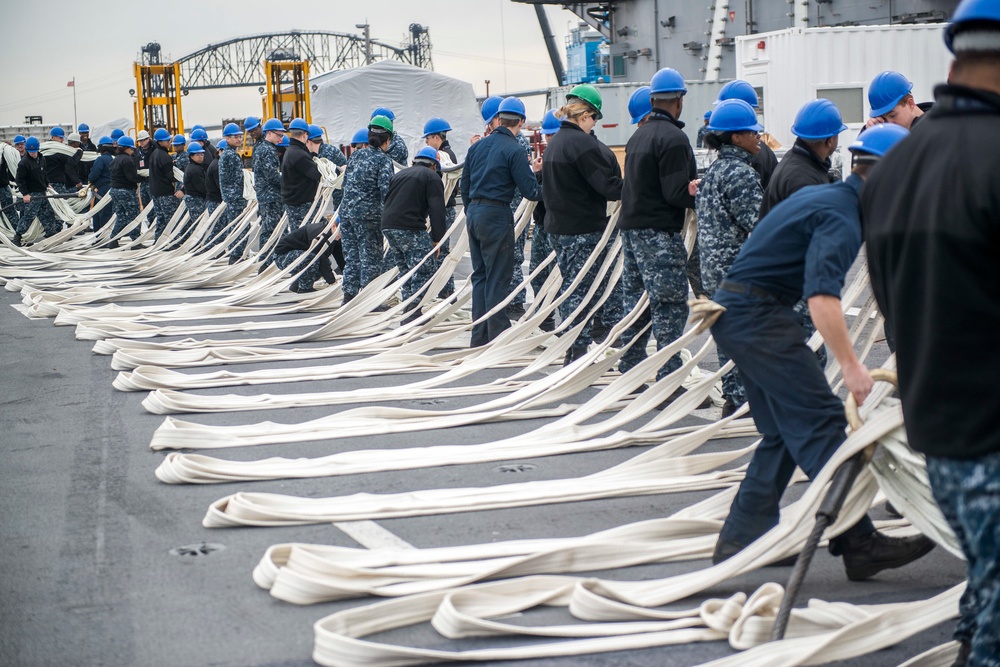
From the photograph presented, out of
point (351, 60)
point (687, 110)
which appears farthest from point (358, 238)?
point (351, 60)

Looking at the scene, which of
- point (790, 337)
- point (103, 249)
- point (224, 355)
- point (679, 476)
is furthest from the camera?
point (103, 249)

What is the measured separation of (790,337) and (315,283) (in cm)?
1181

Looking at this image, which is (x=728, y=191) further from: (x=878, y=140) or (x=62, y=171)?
(x=62, y=171)

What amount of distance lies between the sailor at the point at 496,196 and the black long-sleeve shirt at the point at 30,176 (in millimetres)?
14838

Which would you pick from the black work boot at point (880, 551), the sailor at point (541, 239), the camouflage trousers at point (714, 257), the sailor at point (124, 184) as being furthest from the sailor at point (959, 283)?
the sailor at point (124, 184)

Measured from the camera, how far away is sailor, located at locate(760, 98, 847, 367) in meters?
5.45

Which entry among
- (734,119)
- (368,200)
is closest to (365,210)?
(368,200)

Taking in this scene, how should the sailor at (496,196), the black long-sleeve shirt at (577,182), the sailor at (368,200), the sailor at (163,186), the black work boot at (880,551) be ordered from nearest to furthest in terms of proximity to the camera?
the black work boot at (880,551) < the black long-sleeve shirt at (577,182) < the sailor at (496,196) < the sailor at (368,200) < the sailor at (163,186)

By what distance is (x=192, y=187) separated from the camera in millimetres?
18312

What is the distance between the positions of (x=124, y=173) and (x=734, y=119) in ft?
53.8

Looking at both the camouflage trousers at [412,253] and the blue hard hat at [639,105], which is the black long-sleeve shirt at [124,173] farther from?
the blue hard hat at [639,105]

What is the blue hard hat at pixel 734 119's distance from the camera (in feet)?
20.5

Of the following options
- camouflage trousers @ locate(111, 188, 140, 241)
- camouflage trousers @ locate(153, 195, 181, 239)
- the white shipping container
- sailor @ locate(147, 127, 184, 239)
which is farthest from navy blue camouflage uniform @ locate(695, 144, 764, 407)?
camouflage trousers @ locate(111, 188, 140, 241)

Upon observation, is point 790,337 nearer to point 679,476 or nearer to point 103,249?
point 679,476
